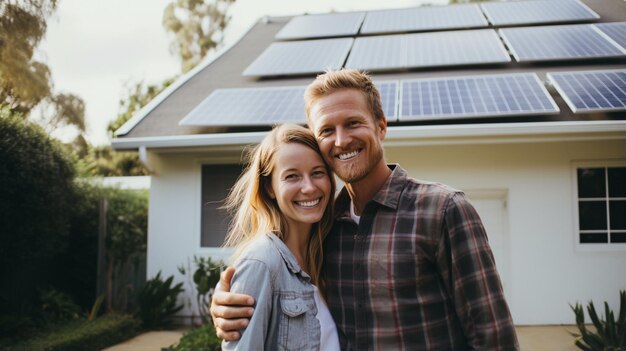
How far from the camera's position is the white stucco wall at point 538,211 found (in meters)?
7.81

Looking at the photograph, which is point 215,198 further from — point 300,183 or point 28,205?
point 300,183

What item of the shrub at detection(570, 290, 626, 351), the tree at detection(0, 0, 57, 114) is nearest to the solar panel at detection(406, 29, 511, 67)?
the shrub at detection(570, 290, 626, 351)

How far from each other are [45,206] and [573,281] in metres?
8.18

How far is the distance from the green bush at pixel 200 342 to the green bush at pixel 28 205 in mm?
3144

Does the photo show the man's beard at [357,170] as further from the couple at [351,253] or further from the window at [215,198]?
the window at [215,198]

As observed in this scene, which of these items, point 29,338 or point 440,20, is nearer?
point 29,338

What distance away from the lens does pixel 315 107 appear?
2709 mm

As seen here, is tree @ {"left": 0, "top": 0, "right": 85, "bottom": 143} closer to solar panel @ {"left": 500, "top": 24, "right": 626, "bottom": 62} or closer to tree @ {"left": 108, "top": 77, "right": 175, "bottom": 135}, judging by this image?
solar panel @ {"left": 500, "top": 24, "right": 626, "bottom": 62}

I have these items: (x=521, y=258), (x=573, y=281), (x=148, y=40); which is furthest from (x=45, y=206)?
(x=148, y=40)

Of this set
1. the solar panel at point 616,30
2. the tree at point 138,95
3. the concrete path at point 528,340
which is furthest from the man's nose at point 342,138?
the tree at point 138,95

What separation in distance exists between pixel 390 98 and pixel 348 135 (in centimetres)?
596

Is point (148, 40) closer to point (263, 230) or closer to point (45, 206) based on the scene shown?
point (45, 206)

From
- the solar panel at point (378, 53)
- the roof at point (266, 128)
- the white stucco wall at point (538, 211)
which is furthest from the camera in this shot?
the solar panel at point (378, 53)

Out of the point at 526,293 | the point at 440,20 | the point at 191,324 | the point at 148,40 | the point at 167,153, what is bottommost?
the point at 191,324
